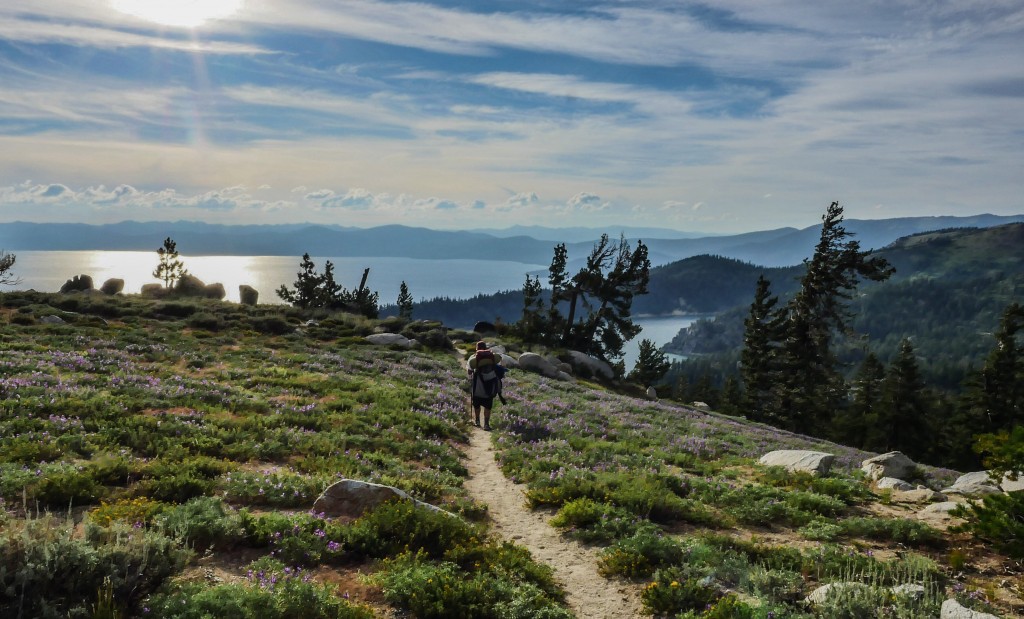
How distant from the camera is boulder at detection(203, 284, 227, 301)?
63.7 m

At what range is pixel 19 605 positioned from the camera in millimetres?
4578

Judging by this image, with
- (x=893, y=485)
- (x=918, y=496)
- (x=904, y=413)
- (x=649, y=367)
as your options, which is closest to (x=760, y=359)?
(x=904, y=413)

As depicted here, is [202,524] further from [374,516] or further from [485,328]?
[485,328]

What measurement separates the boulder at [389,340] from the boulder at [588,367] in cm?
1669

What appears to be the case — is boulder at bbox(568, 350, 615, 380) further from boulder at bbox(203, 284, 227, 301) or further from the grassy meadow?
boulder at bbox(203, 284, 227, 301)

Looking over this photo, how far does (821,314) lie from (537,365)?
24560mm

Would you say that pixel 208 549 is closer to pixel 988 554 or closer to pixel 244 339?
pixel 988 554

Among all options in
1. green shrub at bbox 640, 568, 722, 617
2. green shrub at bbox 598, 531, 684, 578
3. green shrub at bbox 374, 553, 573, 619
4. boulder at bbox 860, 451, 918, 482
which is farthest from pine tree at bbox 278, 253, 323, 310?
green shrub at bbox 640, 568, 722, 617

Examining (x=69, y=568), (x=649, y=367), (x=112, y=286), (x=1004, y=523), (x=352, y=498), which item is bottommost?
(x=649, y=367)

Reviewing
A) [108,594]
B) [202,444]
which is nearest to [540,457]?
[202,444]

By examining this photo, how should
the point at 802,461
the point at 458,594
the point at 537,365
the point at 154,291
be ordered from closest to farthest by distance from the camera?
the point at 458,594 → the point at 802,461 → the point at 537,365 → the point at 154,291

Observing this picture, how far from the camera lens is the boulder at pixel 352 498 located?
8883mm

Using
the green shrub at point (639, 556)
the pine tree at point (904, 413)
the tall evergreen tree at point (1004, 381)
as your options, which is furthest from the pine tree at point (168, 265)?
the tall evergreen tree at point (1004, 381)

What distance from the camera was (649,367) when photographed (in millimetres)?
76125
